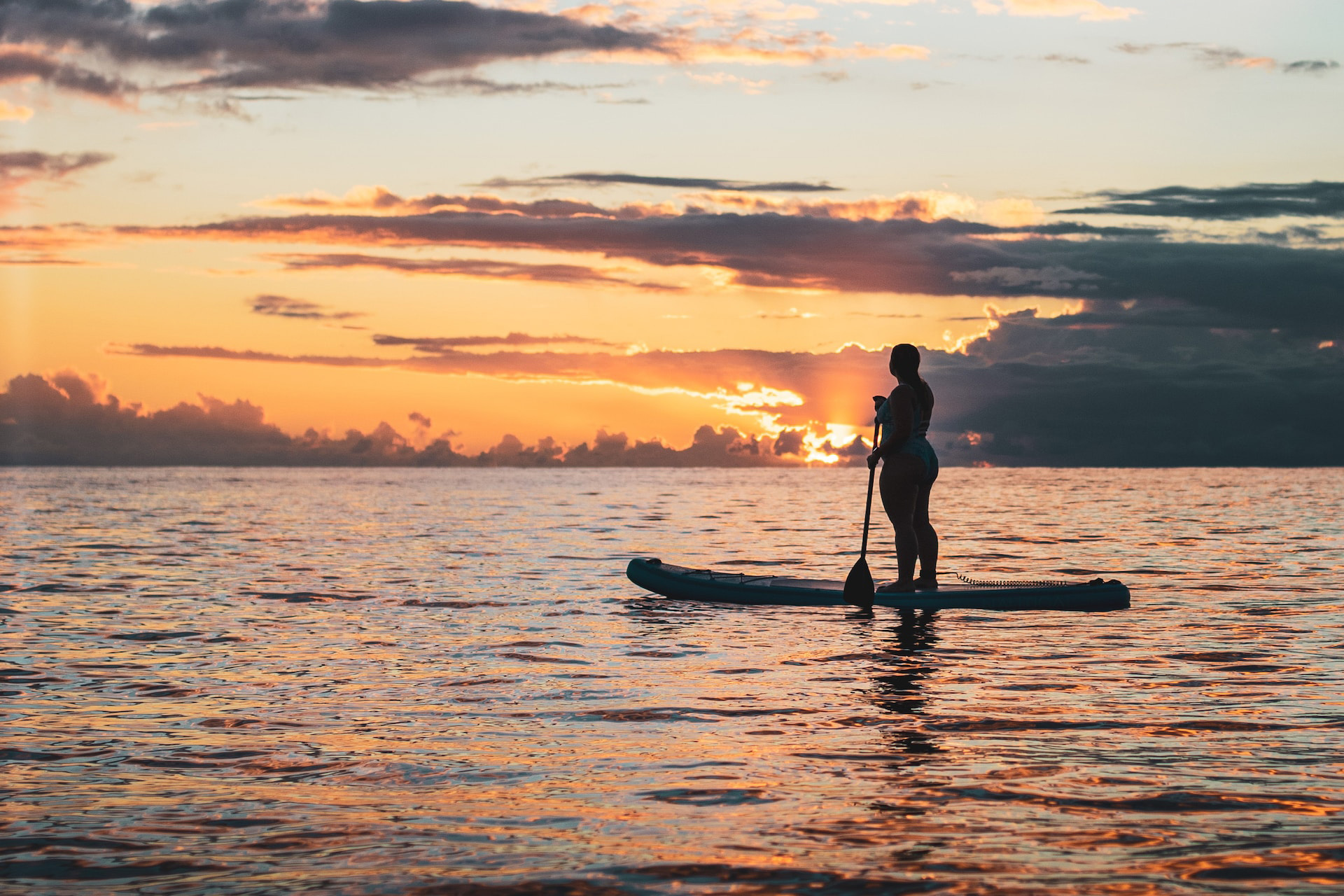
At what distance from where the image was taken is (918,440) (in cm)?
1556

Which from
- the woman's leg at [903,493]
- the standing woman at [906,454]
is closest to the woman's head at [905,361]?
the standing woman at [906,454]

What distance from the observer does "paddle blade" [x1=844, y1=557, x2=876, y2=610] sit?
15.2m

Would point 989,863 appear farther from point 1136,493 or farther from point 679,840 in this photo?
point 1136,493

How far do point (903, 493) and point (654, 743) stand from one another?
7798 millimetres

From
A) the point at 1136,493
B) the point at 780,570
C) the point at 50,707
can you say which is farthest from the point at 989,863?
the point at 1136,493

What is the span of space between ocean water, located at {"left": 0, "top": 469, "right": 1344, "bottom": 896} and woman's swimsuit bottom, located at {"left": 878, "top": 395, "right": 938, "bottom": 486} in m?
1.94

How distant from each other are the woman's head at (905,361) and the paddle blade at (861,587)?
2425 mm

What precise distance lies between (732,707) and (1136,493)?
261 feet

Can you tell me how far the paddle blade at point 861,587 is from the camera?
49.9ft

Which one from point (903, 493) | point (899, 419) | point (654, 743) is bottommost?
point (654, 743)

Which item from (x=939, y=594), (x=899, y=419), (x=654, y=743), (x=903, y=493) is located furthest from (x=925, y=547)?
(x=654, y=743)

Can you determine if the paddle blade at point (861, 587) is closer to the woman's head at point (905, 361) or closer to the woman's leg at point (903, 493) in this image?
the woman's leg at point (903, 493)

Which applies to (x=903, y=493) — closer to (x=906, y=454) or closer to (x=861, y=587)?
(x=906, y=454)

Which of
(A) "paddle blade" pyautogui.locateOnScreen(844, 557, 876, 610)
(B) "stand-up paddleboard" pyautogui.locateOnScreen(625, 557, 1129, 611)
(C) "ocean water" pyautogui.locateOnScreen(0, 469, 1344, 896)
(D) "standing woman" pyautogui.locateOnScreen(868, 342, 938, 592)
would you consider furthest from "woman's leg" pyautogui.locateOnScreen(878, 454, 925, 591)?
(C) "ocean water" pyautogui.locateOnScreen(0, 469, 1344, 896)
